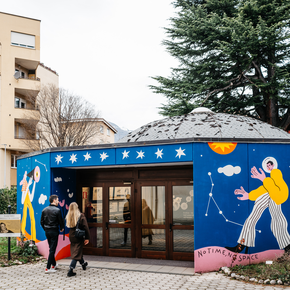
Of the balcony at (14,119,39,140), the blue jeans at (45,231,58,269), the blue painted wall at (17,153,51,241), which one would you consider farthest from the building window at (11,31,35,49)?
the blue jeans at (45,231,58,269)

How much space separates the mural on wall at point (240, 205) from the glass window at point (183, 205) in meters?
1.19

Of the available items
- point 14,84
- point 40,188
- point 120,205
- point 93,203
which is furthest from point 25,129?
point 120,205

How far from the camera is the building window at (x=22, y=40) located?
31000mm

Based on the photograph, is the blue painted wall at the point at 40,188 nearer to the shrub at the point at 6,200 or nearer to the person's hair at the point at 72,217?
the person's hair at the point at 72,217

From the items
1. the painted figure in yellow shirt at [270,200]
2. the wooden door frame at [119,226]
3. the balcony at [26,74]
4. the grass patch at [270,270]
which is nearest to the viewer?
the grass patch at [270,270]

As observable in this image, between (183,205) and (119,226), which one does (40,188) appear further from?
(183,205)

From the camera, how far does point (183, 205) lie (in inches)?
380

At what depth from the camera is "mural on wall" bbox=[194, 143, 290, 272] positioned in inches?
328

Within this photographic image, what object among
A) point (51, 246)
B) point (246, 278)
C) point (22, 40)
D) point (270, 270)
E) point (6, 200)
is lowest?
point (246, 278)

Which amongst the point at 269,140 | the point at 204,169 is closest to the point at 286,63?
the point at 269,140

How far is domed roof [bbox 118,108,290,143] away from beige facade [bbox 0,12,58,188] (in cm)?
2062

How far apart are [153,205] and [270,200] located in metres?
3.40

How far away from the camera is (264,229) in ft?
27.8

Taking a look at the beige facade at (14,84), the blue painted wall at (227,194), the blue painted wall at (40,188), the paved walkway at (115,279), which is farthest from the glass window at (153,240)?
the beige facade at (14,84)
